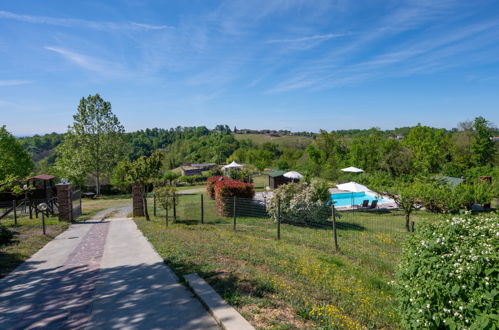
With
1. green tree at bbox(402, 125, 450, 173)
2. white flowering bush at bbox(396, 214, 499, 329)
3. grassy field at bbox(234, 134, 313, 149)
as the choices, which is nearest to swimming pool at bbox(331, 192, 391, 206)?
green tree at bbox(402, 125, 450, 173)

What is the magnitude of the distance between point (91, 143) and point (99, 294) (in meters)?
34.3

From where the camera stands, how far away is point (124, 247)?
8.32 meters

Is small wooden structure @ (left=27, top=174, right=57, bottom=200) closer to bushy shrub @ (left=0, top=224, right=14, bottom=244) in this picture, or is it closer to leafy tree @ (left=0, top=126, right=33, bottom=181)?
bushy shrub @ (left=0, top=224, right=14, bottom=244)

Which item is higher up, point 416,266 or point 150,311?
point 416,266

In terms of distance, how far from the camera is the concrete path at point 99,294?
13.0 ft

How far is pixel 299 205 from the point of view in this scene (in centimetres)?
1359

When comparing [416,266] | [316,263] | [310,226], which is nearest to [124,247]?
[316,263]

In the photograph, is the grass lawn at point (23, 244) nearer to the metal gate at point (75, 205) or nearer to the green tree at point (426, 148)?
the metal gate at point (75, 205)

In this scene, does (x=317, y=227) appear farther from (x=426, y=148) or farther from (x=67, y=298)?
(x=426, y=148)

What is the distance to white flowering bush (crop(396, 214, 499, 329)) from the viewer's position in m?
2.85

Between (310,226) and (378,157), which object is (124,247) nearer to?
→ (310,226)

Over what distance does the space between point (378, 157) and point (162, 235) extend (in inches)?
1548

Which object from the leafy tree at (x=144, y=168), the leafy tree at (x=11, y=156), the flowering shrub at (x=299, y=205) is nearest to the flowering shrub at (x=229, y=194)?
the flowering shrub at (x=299, y=205)

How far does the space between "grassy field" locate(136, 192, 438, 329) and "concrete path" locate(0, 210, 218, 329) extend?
0.55 meters
